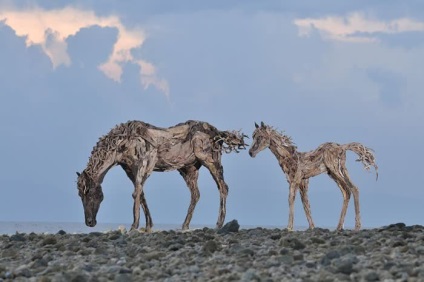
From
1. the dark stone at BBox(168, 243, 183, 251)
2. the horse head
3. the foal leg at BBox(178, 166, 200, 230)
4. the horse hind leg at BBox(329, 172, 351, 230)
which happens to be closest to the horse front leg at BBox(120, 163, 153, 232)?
the foal leg at BBox(178, 166, 200, 230)

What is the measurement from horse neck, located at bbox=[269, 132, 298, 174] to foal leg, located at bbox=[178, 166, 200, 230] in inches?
98.1

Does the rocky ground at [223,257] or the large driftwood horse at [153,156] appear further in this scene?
the large driftwood horse at [153,156]

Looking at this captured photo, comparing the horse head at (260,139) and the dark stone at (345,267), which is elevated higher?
the horse head at (260,139)

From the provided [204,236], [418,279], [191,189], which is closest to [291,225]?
A: [191,189]

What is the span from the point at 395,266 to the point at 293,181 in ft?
39.0

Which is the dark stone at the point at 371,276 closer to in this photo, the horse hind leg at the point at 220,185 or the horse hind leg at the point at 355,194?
the horse hind leg at the point at 355,194

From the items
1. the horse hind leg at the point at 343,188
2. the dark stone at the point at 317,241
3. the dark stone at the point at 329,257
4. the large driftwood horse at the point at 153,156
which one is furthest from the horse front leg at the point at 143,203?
the dark stone at the point at 329,257

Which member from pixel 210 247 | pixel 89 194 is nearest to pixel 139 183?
pixel 89 194

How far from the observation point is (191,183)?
27.8m

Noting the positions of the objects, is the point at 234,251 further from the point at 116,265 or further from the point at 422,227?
the point at 422,227

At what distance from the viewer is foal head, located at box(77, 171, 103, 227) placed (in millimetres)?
26938

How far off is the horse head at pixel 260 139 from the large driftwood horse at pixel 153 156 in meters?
1.40

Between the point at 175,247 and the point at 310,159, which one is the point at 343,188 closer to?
the point at 310,159

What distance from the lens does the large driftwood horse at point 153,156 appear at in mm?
26391
